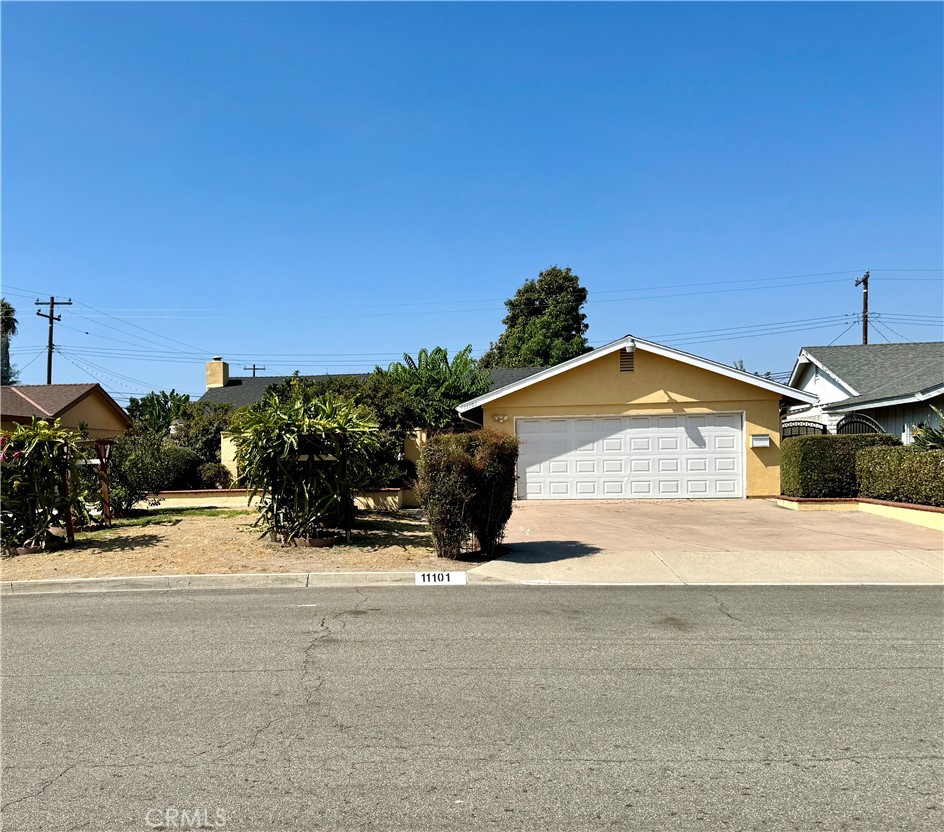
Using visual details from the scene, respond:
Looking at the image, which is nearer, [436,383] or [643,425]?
[643,425]

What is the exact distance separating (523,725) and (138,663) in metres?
3.27

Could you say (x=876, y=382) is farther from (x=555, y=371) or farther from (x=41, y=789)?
(x=41, y=789)

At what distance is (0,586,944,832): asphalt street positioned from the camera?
345cm

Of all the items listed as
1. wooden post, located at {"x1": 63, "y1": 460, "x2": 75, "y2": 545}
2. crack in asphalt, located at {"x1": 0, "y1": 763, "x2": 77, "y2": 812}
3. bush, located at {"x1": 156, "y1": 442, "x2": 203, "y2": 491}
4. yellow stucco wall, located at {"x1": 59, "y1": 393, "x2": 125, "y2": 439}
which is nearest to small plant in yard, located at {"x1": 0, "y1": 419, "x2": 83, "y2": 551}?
wooden post, located at {"x1": 63, "y1": 460, "x2": 75, "y2": 545}

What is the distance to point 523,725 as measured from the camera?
442 centimetres

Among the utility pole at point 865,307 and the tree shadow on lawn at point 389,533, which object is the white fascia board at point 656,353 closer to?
the tree shadow on lawn at point 389,533

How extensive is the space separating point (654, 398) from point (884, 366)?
387 inches

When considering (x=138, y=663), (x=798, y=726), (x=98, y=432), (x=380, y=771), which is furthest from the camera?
(x=98, y=432)

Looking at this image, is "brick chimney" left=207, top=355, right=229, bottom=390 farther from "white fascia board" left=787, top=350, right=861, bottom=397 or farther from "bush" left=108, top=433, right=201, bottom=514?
"white fascia board" left=787, top=350, right=861, bottom=397

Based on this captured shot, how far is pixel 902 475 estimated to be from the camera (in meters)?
14.7

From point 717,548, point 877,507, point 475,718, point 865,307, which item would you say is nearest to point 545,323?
point 865,307

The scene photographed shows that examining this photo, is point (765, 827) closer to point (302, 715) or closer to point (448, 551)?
point (302, 715)

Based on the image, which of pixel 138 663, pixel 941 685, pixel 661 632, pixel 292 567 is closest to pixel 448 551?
pixel 292 567

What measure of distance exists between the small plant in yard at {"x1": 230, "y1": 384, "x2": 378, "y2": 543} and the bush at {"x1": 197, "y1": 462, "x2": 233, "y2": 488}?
9.53 meters
